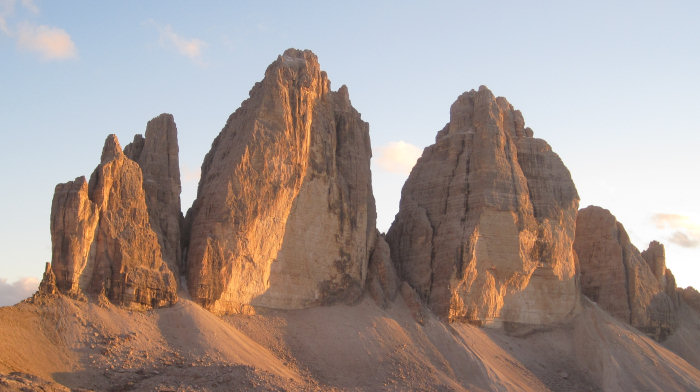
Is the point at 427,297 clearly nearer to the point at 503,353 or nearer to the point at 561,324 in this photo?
the point at 503,353

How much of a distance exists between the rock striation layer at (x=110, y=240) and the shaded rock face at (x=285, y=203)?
2820mm

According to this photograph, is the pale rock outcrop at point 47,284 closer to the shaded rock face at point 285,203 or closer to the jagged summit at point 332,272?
the jagged summit at point 332,272

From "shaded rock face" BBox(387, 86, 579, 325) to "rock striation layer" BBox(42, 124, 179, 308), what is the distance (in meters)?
17.5

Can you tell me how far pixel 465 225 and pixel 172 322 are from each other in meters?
20.4

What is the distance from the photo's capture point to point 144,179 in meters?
44.2

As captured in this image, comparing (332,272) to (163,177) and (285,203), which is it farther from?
(163,177)

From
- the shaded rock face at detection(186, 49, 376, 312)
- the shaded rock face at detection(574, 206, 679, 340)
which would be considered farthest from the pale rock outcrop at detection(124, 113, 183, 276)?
the shaded rock face at detection(574, 206, 679, 340)

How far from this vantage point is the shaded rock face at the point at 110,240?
3816 cm

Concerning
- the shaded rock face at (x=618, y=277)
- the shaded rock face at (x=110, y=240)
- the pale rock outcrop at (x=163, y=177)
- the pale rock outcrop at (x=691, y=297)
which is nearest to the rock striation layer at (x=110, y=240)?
the shaded rock face at (x=110, y=240)

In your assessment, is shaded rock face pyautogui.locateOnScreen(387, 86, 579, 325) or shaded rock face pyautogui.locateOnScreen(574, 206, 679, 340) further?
shaded rock face pyautogui.locateOnScreen(574, 206, 679, 340)

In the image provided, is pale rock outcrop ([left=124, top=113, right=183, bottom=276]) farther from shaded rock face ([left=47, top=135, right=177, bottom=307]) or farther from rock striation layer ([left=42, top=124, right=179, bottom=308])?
shaded rock face ([left=47, top=135, right=177, bottom=307])

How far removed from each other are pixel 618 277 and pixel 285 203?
26.4m

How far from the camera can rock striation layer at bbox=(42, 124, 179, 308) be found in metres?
38.1

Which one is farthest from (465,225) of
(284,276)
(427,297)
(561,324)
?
(284,276)
